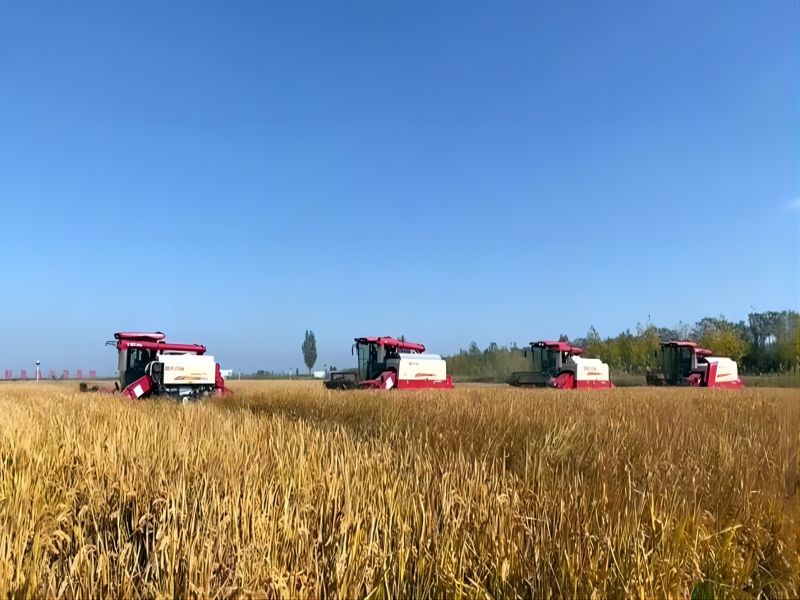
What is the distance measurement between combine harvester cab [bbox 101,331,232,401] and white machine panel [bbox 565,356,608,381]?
13.4 meters

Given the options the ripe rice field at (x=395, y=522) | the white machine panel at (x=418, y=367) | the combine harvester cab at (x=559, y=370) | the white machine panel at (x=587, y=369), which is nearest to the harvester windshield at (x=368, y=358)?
the white machine panel at (x=418, y=367)

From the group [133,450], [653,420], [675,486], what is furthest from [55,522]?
[653,420]

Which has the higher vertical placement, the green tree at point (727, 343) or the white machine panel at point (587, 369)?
the green tree at point (727, 343)

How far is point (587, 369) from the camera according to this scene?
2375 cm

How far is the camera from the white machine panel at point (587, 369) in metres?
23.4

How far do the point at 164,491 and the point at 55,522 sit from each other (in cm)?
51

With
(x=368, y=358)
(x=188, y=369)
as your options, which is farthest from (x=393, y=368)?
(x=188, y=369)

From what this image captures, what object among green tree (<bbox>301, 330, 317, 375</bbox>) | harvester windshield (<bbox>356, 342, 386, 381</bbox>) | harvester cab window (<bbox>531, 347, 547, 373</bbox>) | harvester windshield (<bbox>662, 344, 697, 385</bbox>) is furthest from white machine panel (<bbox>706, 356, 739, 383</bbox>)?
green tree (<bbox>301, 330, 317, 375</bbox>)

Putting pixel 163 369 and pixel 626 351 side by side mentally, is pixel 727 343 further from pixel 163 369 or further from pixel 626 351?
pixel 163 369

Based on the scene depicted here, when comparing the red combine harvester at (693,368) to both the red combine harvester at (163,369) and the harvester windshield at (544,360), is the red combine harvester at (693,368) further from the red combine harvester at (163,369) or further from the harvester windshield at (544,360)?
the red combine harvester at (163,369)

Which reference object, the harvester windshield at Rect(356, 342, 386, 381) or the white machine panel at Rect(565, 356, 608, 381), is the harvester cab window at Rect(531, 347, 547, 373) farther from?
the harvester windshield at Rect(356, 342, 386, 381)

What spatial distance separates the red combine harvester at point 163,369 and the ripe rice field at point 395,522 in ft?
37.1

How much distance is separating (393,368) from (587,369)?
801cm

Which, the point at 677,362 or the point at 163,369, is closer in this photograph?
the point at 163,369
